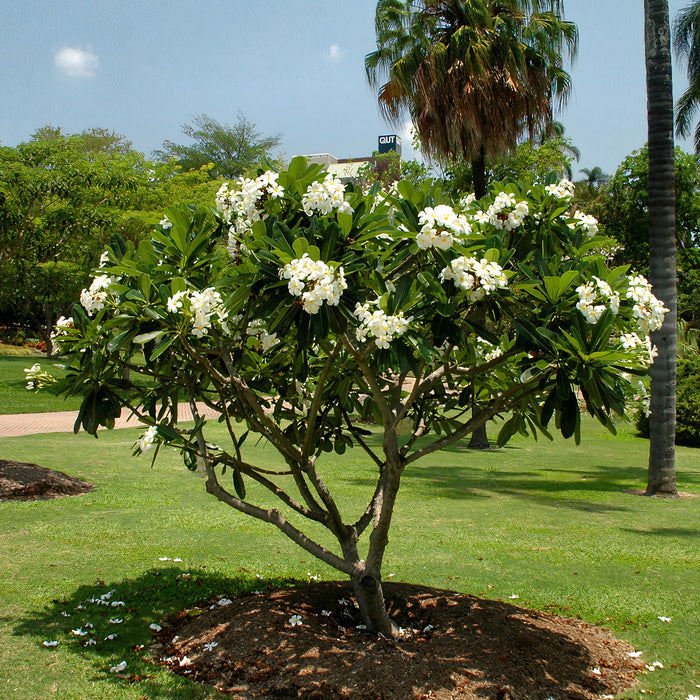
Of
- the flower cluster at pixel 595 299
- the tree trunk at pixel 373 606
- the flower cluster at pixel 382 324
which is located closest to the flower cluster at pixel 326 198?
the flower cluster at pixel 382 324

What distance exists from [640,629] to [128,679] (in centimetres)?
340

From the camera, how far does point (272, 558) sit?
253 inches

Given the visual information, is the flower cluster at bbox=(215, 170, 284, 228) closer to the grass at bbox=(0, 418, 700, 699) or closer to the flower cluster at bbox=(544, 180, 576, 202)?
the flower cluster at bbox=(544, 180, 576, 202)

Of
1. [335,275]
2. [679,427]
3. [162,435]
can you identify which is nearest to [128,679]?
[162,435]

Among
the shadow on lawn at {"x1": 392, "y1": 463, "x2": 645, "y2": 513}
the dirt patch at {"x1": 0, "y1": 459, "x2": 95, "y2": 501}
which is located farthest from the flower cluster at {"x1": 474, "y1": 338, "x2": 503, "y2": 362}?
the dirt patch at {"x1": 0, "y1": 459, "x2": 95, "y2": 501}

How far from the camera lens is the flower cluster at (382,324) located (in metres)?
2.93

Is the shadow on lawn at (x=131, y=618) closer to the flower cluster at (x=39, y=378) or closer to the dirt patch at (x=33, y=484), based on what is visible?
the flower cluster at (x=39, y=378)

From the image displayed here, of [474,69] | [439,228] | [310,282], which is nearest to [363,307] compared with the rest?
[310,282]

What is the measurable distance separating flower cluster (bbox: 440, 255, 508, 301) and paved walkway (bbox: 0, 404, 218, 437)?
489 inches

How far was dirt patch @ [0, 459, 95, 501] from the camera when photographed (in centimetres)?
843

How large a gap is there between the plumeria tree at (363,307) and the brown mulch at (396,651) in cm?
40

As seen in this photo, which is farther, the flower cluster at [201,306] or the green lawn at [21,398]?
the green lawn at [21,398]

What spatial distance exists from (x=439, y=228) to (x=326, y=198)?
0.55m

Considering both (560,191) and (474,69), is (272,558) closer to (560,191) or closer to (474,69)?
(560,191)
